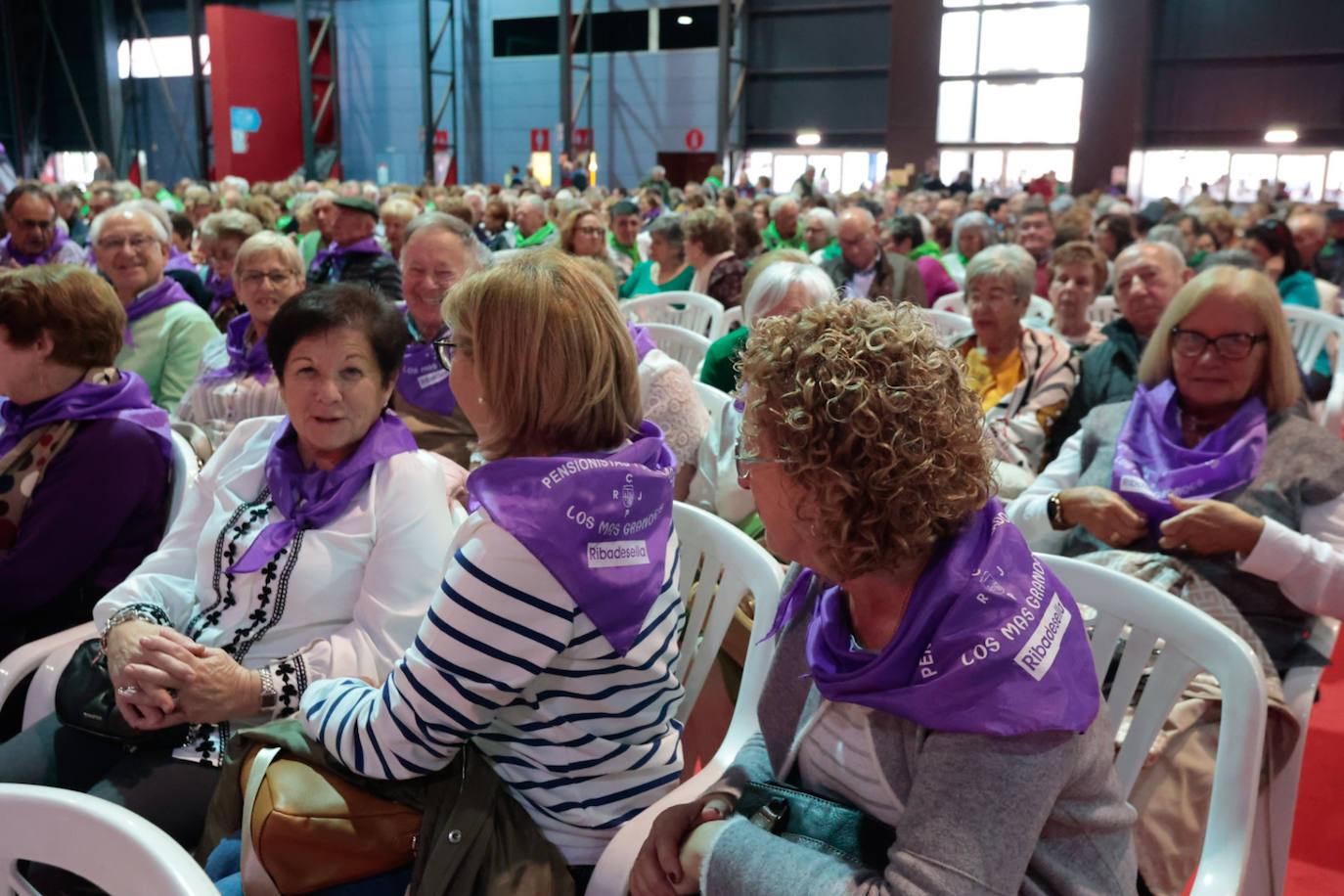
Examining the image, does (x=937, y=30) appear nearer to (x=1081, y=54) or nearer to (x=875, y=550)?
(x=1081, y=54)

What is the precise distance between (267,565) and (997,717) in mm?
1260

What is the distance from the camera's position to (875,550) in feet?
3.42

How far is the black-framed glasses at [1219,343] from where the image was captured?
214 centimetres

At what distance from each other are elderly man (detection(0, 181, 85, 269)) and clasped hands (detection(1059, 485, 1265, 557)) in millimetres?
4910

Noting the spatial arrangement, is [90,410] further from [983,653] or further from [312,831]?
[983,653]

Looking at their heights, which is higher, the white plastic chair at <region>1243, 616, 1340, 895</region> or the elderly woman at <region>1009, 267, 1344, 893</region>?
the elderly woman at <region>1009, 267, 1344, 893</region>

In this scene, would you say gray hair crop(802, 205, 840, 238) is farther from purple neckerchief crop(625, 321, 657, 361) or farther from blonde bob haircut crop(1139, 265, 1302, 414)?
blonde bob haircut crop(1139, 265, 1302, 414)

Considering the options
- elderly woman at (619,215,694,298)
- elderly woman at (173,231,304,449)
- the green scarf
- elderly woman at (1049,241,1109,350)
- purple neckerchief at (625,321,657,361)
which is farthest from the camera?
the green scarf

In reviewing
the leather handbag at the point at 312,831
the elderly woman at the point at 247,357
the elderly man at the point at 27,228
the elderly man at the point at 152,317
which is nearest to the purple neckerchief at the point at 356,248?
the elderly man at the point at 152,317

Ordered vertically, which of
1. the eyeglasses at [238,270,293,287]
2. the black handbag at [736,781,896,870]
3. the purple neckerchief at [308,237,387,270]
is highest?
the purple neckerchief at [308,237,387,270]

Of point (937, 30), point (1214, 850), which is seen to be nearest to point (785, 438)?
point (1214, 850)

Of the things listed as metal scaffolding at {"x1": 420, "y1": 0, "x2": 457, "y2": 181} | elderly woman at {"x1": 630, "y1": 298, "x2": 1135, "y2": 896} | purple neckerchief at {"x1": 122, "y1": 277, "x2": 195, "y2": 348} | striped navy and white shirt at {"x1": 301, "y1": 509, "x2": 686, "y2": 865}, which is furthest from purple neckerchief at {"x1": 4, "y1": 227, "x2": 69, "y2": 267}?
metal scaffolding at {"x1": 420, "y1": 0, "x2": 457, "y2": 181}

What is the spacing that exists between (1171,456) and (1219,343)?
10.1 inches

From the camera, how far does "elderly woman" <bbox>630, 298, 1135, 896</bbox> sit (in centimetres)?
96
